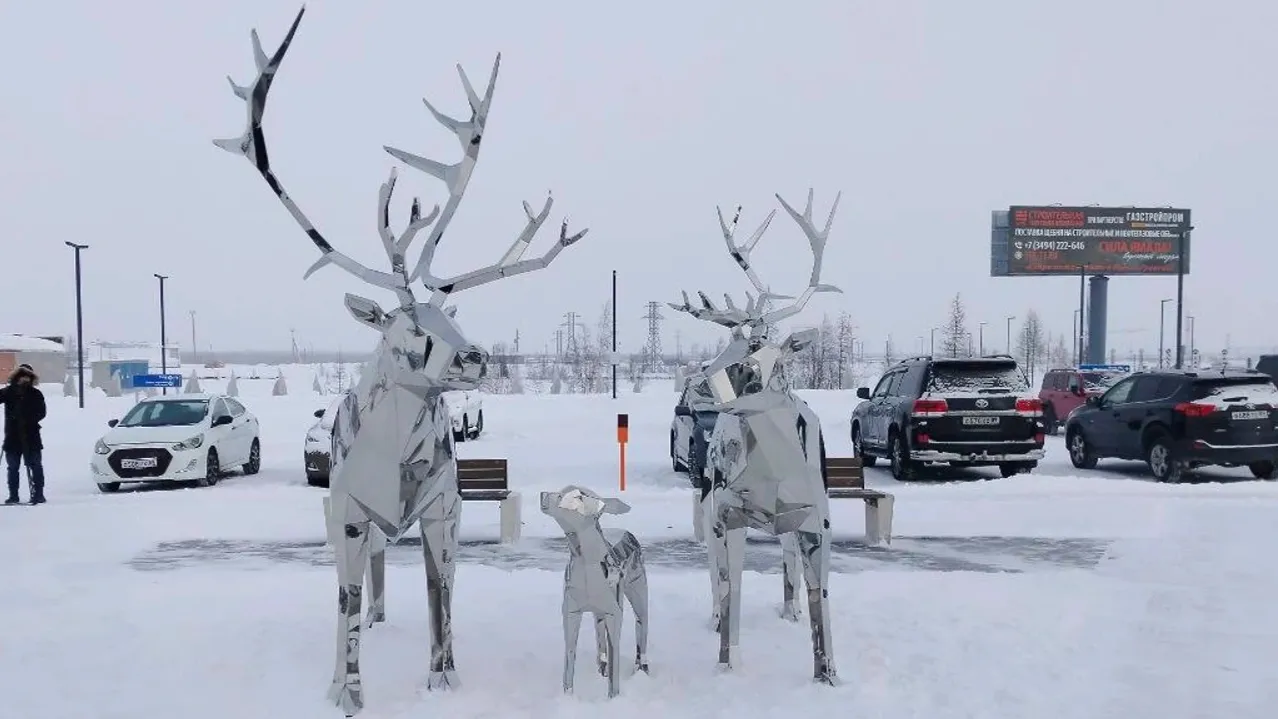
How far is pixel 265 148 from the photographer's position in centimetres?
440

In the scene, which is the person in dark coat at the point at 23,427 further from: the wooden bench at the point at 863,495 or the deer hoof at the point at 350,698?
the wooden bench at the point at 863,495

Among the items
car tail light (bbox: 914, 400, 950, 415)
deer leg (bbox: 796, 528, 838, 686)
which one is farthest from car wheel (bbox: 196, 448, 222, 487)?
deer leg (bbox: 796, 528, 838, 686)

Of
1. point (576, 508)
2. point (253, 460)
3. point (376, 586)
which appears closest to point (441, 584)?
point (576, 508)

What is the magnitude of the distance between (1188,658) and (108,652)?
260 inches

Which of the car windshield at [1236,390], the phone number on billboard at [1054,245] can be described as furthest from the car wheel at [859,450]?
the phone number on billboard at [1054,245]

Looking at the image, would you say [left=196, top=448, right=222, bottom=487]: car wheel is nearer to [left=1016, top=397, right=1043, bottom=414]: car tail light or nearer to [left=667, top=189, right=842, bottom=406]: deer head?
[left=667, top=189, right=842, bottom=406]: deer head

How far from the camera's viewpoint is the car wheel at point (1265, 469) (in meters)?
13.0

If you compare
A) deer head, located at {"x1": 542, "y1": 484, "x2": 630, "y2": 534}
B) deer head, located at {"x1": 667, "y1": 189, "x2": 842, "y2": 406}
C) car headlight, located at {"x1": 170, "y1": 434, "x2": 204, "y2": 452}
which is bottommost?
car headlight, located at {"x1": 170, "y1": 434, "x2": 204, "y2": 452}

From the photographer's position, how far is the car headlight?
43.0 ft

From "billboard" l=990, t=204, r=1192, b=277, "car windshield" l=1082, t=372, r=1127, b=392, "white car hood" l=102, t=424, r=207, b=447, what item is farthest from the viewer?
"billboard" l=990, t=204, r=1192, b=277

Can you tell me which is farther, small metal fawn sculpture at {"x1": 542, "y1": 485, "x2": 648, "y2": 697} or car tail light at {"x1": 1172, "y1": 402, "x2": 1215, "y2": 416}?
car tail light at {"x1": 1172, "y1": 402, "x2": 1215, "y2": 416}

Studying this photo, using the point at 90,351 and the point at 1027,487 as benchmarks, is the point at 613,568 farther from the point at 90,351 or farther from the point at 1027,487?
the point at 90,351

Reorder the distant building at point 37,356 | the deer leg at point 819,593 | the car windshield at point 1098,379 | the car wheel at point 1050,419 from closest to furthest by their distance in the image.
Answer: the deer leg at point 819,593, the car windshield at point 1098,379, the car wheel at point 1050,419, the distant building at point 37,356

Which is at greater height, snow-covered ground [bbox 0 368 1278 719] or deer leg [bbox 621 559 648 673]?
deer leg [bbox 621 559 648 673]
